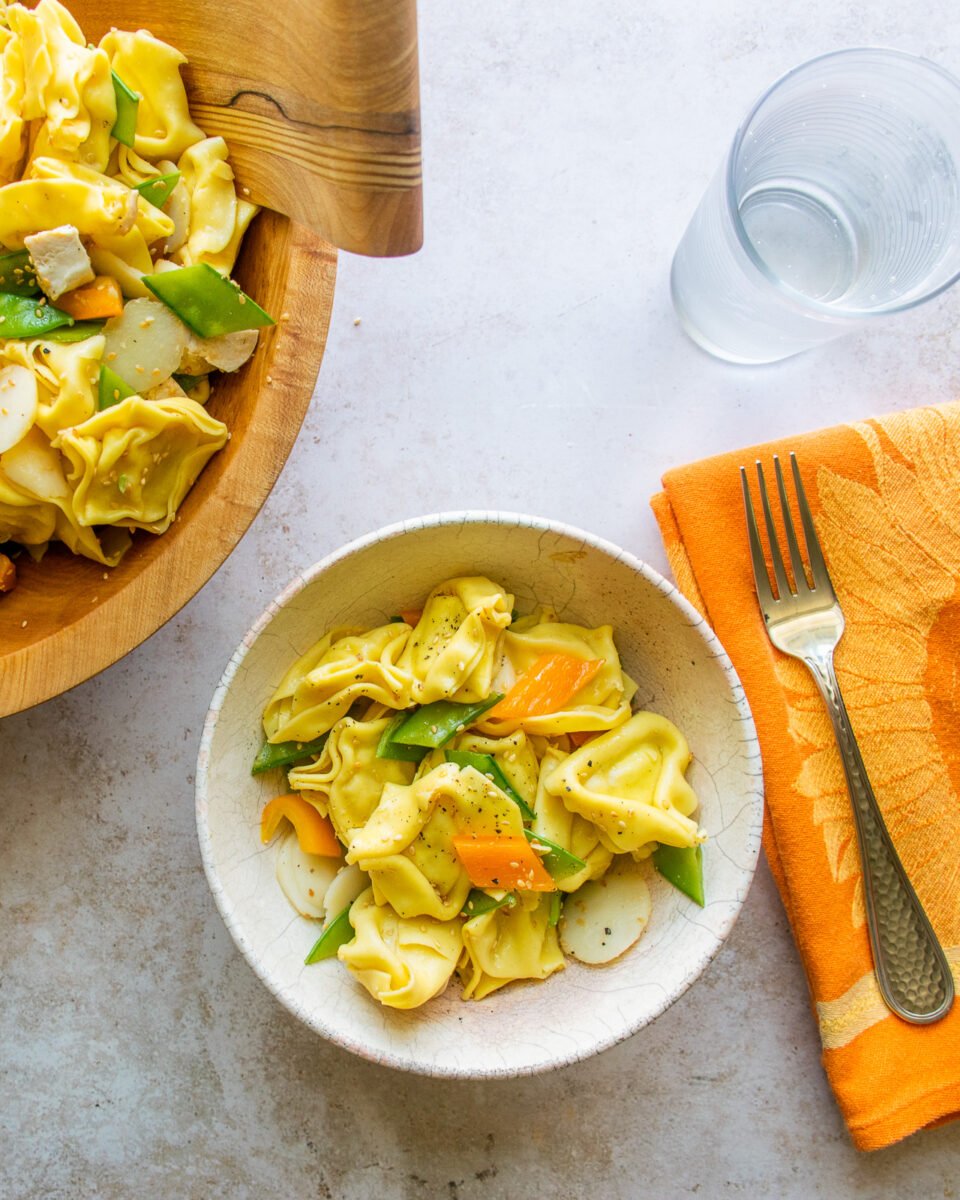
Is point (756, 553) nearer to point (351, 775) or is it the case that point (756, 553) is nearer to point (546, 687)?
point (546, 687)

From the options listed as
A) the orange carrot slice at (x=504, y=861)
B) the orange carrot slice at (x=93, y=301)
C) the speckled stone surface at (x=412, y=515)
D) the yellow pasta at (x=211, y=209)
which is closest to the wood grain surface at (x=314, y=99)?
the yellow pasta at (x=211, y=209)

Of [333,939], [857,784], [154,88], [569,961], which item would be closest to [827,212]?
[857,784]

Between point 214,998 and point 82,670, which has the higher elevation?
point 82,670

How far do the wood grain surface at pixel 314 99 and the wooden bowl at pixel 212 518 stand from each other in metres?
0.09

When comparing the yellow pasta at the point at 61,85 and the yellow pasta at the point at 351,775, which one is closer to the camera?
the yellow pasta at the point at 61,85

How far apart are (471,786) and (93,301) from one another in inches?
35.8

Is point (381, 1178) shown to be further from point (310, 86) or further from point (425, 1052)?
point (310, 86)

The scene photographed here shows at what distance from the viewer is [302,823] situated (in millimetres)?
1601

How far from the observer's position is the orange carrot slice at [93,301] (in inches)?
58.0

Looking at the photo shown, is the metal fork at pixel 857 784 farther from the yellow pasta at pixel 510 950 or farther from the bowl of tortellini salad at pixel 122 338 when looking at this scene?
the bowl of tortellini salad at pixel 122 338

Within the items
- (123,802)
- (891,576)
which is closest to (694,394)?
(891,576)

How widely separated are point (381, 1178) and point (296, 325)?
4.99 feet

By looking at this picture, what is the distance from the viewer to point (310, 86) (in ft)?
4.72

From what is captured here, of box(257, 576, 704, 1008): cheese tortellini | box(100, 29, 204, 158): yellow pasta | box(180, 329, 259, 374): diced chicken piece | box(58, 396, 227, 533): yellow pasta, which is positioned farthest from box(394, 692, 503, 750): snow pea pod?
box(100, 29, 204, 158): yellow pasta
